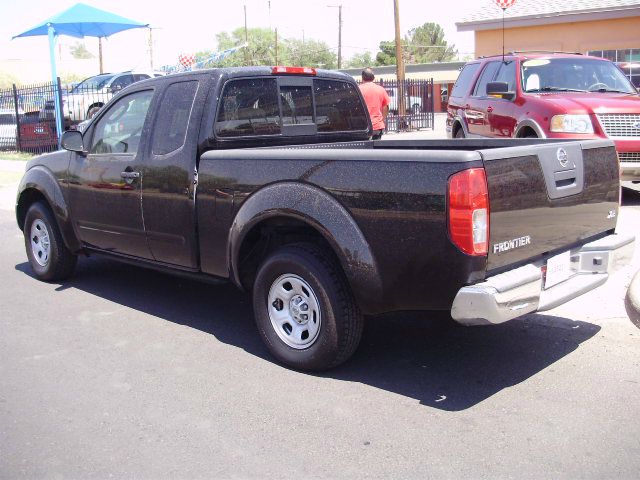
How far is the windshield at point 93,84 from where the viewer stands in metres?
20.3

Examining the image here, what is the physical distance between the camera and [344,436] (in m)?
3.74

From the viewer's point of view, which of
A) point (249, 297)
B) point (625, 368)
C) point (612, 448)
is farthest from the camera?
point (249, 297)

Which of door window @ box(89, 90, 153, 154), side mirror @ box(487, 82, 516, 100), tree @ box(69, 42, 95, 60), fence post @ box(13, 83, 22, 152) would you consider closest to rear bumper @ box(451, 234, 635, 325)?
→ door window @ box(89, 90, 153, 154)

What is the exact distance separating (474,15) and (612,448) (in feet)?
73.0

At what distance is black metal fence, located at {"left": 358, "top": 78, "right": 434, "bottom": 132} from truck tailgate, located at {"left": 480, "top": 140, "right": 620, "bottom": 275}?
18.0 metres

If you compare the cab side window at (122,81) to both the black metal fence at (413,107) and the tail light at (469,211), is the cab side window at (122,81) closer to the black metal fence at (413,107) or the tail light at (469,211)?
the black metal fence at (413,107)

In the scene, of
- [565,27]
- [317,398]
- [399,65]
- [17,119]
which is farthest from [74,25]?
[317,398]

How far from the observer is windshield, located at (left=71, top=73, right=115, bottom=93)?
800 inches

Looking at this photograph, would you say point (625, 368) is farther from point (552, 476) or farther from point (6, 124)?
point (6, 124)

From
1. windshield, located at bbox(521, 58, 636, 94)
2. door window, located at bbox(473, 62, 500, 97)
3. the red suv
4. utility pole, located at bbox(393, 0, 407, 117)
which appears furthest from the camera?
utility pole, located at bbox(393, 0, 407, 117)

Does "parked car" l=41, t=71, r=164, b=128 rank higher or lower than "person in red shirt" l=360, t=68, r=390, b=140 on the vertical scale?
higher

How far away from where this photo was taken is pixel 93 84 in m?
21.4

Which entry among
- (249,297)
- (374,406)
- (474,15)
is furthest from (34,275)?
(474,15)

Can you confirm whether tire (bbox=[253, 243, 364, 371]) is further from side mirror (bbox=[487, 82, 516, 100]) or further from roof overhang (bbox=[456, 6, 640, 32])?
roof overhang (bbox=[456, 6, 640, 32])
